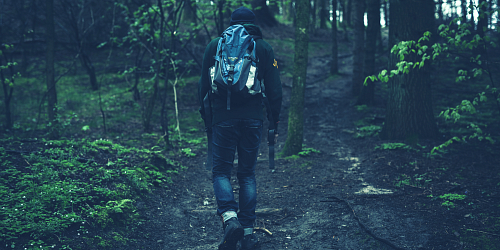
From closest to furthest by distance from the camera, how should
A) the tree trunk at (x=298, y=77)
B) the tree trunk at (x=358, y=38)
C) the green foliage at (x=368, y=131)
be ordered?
the tree trunk at (x=298, y=77) → the green foliage at (x=368, y=131) → the tree trunk at (x=358, y=38)

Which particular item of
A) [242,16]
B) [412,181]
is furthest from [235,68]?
[412,181]

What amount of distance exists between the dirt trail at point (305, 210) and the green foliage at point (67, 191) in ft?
1.23

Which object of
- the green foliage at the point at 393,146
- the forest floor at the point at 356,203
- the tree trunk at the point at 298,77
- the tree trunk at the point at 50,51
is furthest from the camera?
the tree trunk at the point at 50,51

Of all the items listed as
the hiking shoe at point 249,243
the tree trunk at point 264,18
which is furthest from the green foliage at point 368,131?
the tree trunk at point 264,18

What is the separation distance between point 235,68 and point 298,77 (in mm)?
4263

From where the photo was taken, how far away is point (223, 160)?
350 centimetres

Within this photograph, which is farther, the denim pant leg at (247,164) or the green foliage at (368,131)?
the green foliage at (368,131)

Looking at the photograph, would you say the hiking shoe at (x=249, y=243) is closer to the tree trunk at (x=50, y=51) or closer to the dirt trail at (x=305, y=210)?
the dirt trail at (x=305, y=210)

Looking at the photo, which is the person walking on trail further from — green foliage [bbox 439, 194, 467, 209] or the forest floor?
green foliage [bbox 439, 194, 467, 209]

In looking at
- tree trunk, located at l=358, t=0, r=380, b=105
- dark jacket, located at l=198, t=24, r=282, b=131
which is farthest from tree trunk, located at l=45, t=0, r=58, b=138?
tree trunk, located at l=358, t=0, r=380, b=105

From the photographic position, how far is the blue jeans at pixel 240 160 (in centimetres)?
337

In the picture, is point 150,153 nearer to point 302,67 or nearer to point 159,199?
point 159,199

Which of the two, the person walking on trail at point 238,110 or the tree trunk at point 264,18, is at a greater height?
the tree trunk at point 264,18

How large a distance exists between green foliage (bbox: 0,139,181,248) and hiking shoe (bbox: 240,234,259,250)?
138cm
